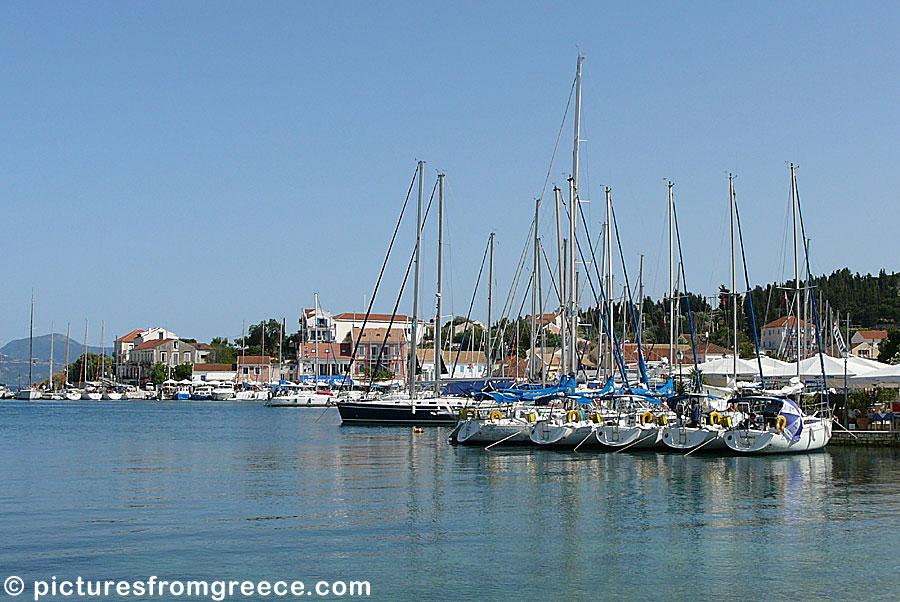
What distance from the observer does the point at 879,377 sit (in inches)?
1806

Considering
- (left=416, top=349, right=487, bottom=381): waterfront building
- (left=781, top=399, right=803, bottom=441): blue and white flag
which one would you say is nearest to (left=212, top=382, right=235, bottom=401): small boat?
(left=416, top=349, right=487, bottom=381): waterfront building

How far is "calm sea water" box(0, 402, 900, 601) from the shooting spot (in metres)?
18.7

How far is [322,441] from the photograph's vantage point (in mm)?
52562

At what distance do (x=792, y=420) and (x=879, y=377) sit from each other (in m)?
8.48

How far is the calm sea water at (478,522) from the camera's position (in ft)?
61.4

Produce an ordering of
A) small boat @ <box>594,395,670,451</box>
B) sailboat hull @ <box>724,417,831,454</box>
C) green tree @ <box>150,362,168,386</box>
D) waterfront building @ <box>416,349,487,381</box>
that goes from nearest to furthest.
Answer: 1. sailboat hull @ <box>724,417,831,454</box>
2. small boat @ <box>594,395,670,451</box>
3. waterfront building @ <box>416,349,487,381</box>
4. green tree @ <box>150,362,168,386</box>

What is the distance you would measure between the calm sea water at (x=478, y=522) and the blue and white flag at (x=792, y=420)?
1.14 metres

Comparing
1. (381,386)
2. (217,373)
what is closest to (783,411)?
(381,386)

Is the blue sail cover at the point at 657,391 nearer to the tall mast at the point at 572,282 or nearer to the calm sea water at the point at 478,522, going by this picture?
the tall mast at the point at 572,282

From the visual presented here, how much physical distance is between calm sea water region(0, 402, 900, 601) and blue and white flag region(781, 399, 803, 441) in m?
1.14

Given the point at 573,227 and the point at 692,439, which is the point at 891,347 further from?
the point at 692,439

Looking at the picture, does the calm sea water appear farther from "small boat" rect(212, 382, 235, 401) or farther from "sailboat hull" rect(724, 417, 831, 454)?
"small boat" rect(212, 382, 235, 401)

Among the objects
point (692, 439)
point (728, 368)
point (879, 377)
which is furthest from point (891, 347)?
point (692, 439)

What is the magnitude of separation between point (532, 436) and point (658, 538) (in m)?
21.8
